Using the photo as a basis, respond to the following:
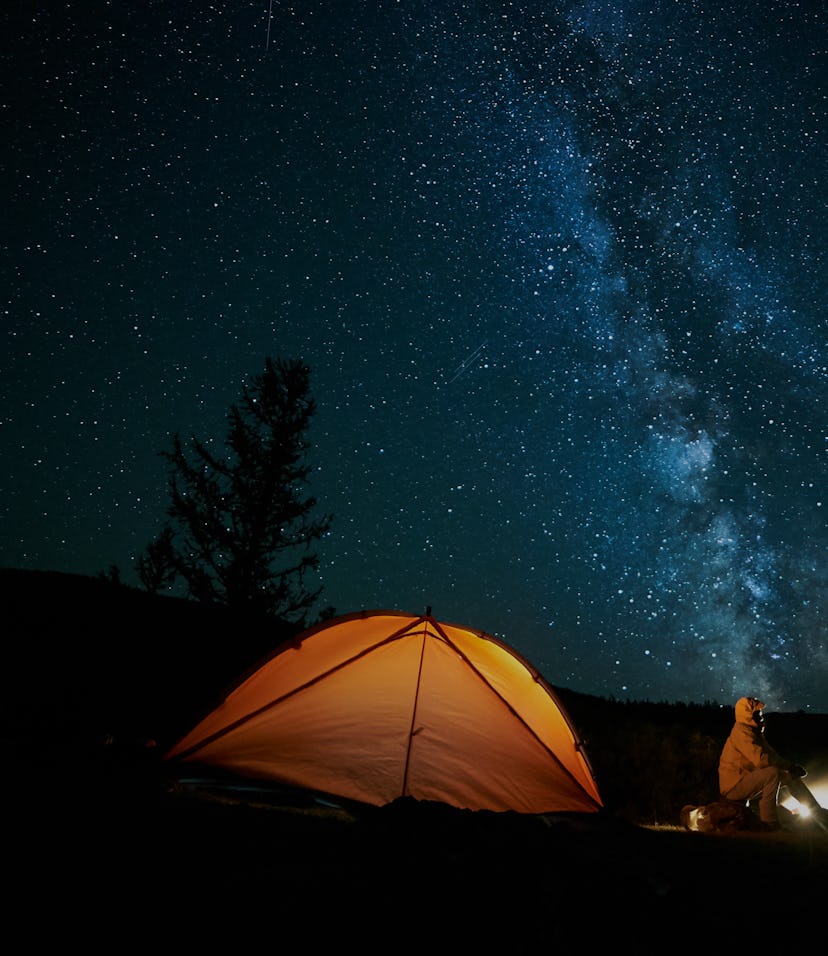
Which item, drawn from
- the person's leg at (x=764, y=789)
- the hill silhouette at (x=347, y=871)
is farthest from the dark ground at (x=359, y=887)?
the person's leg at (x=764, y=789)

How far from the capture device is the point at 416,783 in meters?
5.52

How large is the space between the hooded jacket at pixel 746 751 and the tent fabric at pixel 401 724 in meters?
2.00

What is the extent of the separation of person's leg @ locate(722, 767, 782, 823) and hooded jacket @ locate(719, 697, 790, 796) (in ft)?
0.23

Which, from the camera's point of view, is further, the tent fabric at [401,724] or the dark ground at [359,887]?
the tent fabric at [401,724]

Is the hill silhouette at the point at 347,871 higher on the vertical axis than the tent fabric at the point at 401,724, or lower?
lower

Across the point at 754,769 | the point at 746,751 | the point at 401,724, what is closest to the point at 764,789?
the point at 754,769

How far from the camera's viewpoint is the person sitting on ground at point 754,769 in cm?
655

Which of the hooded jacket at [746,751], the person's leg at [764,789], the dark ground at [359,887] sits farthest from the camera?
the hooded jacket at [746,751]

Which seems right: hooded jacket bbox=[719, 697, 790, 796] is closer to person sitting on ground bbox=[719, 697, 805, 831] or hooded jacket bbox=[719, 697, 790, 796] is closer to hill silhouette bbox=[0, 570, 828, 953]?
person sitting on ground bbox=[719, 697, 805, 831]

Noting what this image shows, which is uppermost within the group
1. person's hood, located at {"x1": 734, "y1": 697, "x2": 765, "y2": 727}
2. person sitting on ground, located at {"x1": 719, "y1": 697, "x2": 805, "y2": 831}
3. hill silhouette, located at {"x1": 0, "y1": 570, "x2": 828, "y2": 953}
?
person's hood, located at {"x1": 734, "y1": 697, "x2": 765, "y2": 727}

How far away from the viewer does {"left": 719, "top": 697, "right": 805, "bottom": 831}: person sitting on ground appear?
6547 millimetres

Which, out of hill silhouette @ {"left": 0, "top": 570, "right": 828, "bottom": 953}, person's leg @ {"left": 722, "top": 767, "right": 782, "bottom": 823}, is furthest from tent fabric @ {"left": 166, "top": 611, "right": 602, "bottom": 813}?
person's leg @ {"left": 722, "top": 767, "right": 782, "bottom": 823}

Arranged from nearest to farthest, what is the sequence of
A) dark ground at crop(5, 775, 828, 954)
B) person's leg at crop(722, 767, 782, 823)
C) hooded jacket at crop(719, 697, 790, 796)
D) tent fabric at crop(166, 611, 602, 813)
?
1. dark ground at crop(5, 775, 828, 954)
2. tent fabric at crop(166, 611, 602, 813)
3. person's leg at crop(722, 767, 782, 823)
4. hooded jacket at crop(719, 697, 790, 796)

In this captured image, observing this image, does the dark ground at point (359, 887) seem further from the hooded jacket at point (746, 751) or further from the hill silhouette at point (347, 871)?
the hooded jacket at point (746, 751)
